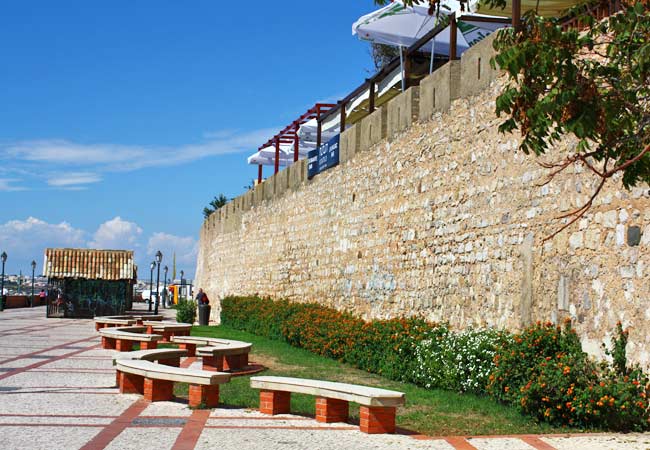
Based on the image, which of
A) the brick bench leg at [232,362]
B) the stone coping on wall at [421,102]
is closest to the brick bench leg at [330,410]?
the stone coping on wall at [421,102]

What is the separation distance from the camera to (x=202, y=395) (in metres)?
7.58

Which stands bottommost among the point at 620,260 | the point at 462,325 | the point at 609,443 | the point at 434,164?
the point at 609,443

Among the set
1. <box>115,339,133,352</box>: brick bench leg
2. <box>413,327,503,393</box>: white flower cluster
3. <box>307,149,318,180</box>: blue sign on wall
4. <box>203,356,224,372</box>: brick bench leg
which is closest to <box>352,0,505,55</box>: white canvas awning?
<box>307,149,318,180</box>: blue sign on wall

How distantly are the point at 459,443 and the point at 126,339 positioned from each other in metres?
7.94

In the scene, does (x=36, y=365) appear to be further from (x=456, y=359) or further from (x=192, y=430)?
(x=456, y=359)

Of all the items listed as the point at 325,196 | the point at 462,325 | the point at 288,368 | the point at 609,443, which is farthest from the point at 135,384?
the point at 325,196

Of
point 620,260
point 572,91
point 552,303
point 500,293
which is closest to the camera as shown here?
point 572,91

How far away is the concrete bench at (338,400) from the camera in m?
6.43

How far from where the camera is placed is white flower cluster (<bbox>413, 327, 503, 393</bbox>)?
8625 millimetres

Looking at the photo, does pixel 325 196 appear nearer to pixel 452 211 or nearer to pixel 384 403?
pixel 452 211

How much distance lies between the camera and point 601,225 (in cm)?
743

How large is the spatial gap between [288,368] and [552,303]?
451cm

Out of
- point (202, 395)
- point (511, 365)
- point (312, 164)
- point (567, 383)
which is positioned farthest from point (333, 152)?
point (567, 383)

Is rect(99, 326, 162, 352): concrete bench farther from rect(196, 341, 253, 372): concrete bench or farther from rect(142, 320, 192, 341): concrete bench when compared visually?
rect(196, 341, 253, 372): concrete bench
